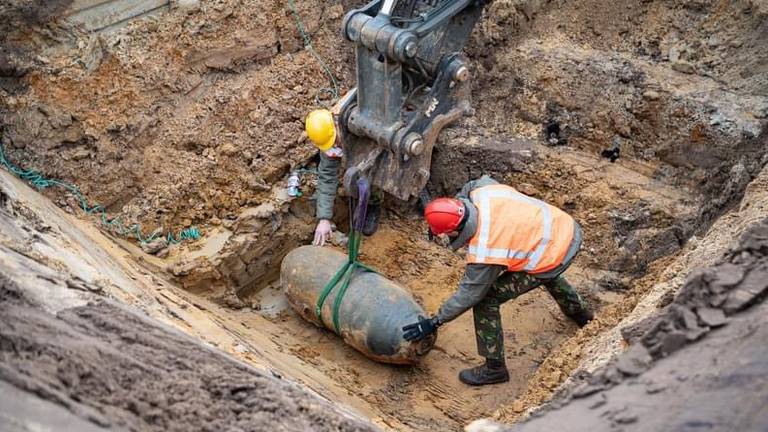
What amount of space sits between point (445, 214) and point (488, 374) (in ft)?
4.57

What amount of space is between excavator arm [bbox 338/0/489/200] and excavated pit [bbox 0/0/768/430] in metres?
0.92

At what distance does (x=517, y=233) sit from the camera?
459 centimetres

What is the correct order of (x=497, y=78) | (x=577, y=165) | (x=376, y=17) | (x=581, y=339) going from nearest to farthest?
(x=581, y=339), (x=376, y=17), (x=577, y=165), (x=497, y=78)

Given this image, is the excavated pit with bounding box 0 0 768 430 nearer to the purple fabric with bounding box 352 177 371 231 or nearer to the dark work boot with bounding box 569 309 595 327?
the dark work boot with bounding box 569 309 595 327

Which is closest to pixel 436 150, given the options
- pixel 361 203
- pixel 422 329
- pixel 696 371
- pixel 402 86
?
pixel 402 86

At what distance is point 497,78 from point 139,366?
15.4 feet

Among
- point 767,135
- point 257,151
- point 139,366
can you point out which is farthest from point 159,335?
point 767,135

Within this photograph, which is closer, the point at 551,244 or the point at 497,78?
the point at 551,244

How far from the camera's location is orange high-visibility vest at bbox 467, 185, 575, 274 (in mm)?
4543

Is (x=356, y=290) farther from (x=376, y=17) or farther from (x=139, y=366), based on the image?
(x=139, y=366)

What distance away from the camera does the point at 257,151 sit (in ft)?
20.8

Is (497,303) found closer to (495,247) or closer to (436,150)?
(495,247)

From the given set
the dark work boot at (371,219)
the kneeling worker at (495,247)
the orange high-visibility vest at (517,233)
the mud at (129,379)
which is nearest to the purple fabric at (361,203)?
the kneeling worker at (495,247)

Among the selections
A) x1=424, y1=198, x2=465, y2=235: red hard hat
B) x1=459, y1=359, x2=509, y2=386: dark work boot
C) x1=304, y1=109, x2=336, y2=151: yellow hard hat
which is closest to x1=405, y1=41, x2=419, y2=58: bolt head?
x1=304, y1=109, x2=336, y2=151: yellow hard hat
